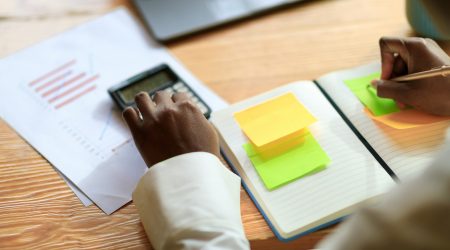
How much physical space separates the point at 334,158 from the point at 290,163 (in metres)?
0.06

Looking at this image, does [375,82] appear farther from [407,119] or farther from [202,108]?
[202,108]

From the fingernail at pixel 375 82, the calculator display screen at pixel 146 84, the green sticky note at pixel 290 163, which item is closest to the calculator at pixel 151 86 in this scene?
the calculator display screen at pixel 146 84

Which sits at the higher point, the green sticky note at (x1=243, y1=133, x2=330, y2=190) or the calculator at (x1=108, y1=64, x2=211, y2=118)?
the calculator at (x1=108, y1=64, x2=211, y2=118)

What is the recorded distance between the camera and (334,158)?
0.70 meters

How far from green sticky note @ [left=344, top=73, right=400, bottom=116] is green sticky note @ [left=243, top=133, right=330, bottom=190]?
0.34 feet

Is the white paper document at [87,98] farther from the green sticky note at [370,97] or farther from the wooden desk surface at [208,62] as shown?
the green sticky note at [370,97]

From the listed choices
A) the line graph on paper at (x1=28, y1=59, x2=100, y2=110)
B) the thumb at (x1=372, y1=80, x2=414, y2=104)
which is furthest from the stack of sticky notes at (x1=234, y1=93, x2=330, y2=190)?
the line graph on paper at (x1=28, y1=59, x2=100, y2=110)

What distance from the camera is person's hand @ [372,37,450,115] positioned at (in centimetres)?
73

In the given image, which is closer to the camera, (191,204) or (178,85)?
(191,204)

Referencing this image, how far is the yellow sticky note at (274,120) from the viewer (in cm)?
72

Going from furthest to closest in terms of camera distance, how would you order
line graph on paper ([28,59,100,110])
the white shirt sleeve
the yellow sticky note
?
line graph on paper ([28,59,100,110])
the yellow sticky note
the white shirt sleeve

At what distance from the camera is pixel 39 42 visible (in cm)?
90

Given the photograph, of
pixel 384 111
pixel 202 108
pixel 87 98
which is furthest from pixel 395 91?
pixel 87 98

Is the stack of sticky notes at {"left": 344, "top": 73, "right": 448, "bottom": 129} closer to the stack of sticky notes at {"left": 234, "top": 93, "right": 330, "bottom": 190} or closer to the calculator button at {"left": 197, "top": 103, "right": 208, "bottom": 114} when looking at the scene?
the stack of sticky notes at {"left": 234, "top": 93, "right": 330, "bottom": 190}
